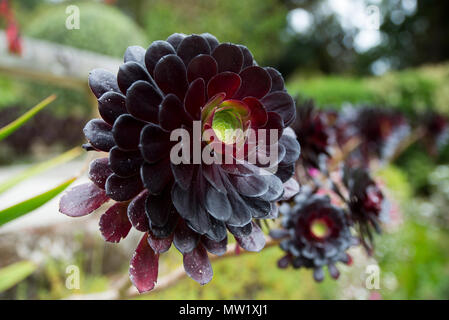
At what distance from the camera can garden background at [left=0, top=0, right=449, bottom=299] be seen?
1.31 m

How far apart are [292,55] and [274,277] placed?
7072 millimetres

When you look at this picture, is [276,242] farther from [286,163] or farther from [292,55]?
[292,55]

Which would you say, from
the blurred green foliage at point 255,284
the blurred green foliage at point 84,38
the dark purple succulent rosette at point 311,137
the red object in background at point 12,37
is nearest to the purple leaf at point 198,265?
the dark purple succulent rosette at point 311,137

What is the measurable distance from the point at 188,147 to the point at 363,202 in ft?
1.03

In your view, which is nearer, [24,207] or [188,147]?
[188,147]

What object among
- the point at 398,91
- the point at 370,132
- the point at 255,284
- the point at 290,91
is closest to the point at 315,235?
the point at 370,132

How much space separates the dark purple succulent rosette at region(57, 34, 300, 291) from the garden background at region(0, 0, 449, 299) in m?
0.31

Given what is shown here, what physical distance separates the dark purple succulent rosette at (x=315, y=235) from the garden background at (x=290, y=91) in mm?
272

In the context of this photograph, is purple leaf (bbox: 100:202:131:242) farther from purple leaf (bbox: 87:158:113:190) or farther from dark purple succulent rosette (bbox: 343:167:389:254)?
dark purple succulent rosette (bbox: 343:167:389:254)

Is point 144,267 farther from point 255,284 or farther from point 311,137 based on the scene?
point 255,284

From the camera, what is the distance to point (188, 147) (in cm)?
28

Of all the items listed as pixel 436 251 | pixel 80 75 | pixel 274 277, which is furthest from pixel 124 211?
pixel 436 251

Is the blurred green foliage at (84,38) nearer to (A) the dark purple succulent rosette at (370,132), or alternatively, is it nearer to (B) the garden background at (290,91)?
(B) the garden background at (290,91)

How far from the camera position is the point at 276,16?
5.91 metres
